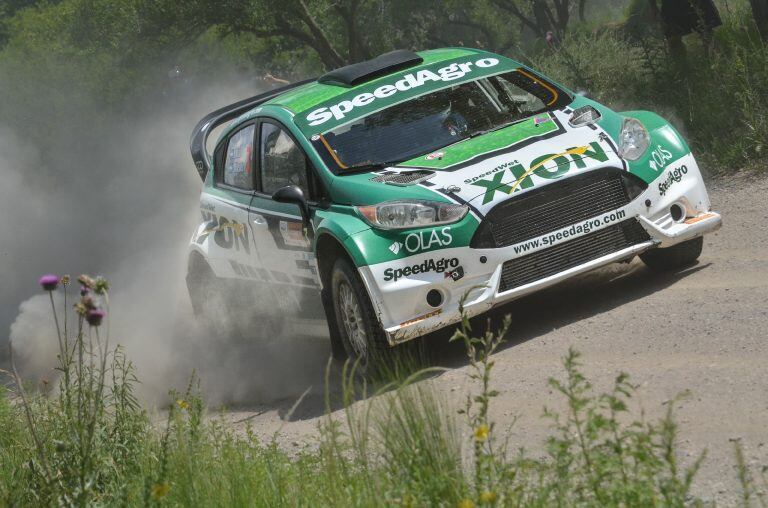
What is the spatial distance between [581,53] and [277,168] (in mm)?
9386

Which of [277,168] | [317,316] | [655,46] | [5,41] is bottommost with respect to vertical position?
[317,316]

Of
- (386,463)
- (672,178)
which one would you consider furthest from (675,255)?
(386,463)

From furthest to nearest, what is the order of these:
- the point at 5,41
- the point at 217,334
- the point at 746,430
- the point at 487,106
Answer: the point at 5,41 < the point at 217,334 < the point at 487,106 < the point at 746,430

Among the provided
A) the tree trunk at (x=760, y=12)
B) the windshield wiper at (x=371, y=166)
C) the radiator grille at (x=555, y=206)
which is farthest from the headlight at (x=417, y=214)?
the tree trunk at (x=760, y=12)

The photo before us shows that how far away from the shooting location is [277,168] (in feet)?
29.1

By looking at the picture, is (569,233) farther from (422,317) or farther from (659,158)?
(422,317)

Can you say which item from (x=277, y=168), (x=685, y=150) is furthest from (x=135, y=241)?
(x=685, y=150)

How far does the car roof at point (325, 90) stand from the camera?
350 inches

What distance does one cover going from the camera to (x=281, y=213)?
858cm

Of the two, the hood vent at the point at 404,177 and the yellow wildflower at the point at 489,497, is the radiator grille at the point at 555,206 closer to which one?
the hood vent at the point at 404,177

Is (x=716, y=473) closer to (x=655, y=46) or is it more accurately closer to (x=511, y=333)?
(x=511, y=333)

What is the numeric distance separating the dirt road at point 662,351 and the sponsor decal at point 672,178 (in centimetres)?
66

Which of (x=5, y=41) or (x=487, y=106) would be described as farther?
(x=5, y=41)

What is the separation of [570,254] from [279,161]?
89.8 inches
